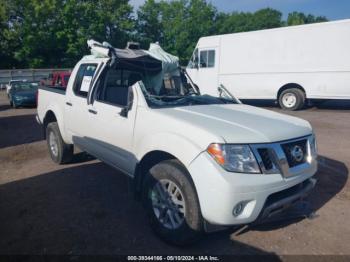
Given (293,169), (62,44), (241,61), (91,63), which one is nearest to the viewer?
(293,169)

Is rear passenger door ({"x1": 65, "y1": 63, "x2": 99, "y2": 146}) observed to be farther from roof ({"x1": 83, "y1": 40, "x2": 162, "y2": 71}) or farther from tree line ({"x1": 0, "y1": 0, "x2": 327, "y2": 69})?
tree line ({"x1": 0, "y1": 0, "x2": 327, "y2": 69})

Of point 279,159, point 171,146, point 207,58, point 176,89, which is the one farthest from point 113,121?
point 207,58

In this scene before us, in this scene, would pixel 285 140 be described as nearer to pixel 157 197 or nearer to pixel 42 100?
pixel 157 197

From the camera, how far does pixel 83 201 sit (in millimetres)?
4164

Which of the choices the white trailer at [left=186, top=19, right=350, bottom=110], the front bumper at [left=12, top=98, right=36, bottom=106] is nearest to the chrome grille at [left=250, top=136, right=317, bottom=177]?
the white trailer at [left=186, top=19, right=350, bottom=110]

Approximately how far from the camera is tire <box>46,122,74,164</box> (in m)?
5.34

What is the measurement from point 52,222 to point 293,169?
278 cm

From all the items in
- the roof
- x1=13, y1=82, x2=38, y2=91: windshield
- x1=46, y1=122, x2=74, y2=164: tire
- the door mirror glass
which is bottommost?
x1=46, y1=122, x2=74, y2=164: tire

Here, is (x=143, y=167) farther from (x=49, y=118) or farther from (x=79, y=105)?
(x=49, y=118)

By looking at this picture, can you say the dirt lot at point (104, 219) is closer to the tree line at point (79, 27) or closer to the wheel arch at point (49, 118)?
the wheel arch at point (49, 118)

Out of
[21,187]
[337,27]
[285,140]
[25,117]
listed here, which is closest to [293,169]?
[285,140]

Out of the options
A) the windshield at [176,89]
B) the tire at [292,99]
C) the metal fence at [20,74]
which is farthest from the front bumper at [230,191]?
the metal fence at [20,74]

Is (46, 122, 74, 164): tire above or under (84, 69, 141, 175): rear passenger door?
under

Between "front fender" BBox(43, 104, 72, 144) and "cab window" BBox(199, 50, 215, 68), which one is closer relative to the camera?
"front fender" BBox(43, 104, 72, 144)
